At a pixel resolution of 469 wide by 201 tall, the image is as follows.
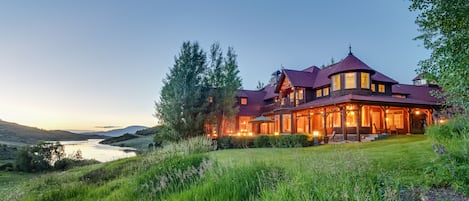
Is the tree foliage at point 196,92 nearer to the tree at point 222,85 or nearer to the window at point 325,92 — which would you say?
the tree at point 222,85

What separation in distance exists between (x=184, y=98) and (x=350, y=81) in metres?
13.2

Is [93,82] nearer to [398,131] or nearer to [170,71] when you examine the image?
Answer: [170,71]

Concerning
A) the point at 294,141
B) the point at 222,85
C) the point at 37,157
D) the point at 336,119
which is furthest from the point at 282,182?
the point at 37,157

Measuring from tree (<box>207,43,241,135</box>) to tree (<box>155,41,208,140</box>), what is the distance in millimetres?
1025

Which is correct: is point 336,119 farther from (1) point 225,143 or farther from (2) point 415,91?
(2) point 415,91

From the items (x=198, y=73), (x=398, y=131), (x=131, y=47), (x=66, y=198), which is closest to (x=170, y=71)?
(x=198, y=73)

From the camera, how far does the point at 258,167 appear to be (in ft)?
19.3

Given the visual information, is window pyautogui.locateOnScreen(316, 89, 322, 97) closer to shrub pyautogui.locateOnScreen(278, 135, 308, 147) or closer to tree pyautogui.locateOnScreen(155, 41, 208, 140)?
shrub pyautogui.locateOnScreen(278, 135, 308, 147)

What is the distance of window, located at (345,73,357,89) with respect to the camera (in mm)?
22156

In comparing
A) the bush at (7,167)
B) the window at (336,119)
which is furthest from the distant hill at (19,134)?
the window at (336,119)

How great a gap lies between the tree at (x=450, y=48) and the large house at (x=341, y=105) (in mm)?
12083

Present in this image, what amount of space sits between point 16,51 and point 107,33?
5.46 meters

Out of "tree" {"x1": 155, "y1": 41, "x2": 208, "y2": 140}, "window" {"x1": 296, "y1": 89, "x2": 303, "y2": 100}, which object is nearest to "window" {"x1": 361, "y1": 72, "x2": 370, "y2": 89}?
"window" {"x1": 296, "y1": 89, "x2": 303, "y2": 100}

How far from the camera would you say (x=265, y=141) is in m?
20.3
